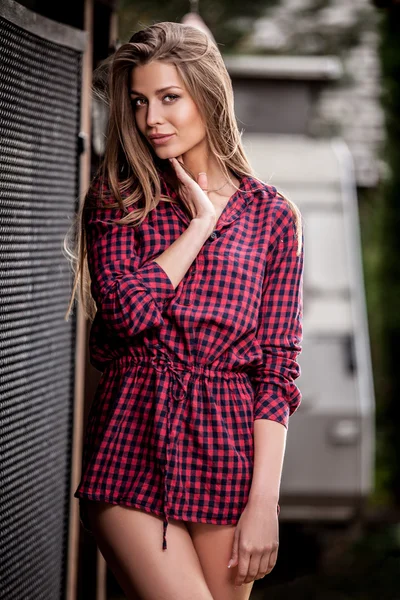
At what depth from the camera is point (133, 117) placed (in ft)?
7.98

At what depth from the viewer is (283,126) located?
762 centimetres

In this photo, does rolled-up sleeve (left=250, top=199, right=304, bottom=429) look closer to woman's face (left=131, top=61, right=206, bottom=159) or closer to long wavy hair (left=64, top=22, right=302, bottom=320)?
long wavy hair (left=64, top=22, right=302, bottom=320)

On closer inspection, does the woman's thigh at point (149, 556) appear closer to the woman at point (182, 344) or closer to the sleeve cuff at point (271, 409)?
the woman at point (182, 344)

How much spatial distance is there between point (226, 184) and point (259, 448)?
2.28 feet

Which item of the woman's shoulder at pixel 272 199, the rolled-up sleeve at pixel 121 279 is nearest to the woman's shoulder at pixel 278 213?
the woman's shoulder at pixel 272 199

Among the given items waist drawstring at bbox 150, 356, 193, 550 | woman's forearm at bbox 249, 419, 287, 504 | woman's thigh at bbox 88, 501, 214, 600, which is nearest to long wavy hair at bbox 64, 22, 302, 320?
waist drawstring at bbox 150, 356, 193, 550

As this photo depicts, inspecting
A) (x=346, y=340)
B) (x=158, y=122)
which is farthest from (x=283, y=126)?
(x=158, y=122)

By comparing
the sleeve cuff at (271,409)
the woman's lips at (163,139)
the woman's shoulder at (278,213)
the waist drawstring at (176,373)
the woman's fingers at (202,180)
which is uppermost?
the woman's lips at (163,139)

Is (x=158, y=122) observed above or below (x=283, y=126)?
below

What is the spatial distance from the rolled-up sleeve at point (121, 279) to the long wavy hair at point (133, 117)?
4cm

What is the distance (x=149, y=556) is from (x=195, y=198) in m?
0.86

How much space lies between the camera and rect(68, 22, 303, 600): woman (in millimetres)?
2248

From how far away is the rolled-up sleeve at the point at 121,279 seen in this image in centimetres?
222

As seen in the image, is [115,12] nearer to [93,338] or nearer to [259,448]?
[93,338]
